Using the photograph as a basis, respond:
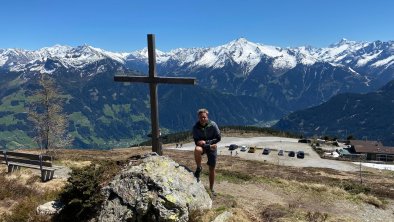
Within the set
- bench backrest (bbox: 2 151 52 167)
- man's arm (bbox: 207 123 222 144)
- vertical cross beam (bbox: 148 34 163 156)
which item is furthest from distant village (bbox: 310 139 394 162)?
man's arm (bbox: 207 123 222 144)

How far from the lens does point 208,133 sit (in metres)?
18.4

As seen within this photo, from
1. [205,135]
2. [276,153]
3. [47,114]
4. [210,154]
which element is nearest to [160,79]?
[205,135]

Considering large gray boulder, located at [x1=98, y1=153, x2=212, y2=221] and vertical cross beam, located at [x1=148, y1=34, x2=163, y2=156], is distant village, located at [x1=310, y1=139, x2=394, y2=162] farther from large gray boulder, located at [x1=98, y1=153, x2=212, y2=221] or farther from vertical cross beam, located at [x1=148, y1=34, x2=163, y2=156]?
large gray boulder, located at [x1=98, y1=153, x2=212, y2=221]

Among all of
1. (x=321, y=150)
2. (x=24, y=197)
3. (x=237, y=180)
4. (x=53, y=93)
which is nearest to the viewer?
(x=24, y=197)

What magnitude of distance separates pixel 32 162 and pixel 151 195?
12676 mm

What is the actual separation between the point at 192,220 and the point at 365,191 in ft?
64.7

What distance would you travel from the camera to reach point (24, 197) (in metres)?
19.6

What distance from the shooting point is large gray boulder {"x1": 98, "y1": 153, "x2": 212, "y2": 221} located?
15367mm

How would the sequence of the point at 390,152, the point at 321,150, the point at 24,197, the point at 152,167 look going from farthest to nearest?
the point at 390,152
the point at 321,150
the point at 24,197
the point at 152,167

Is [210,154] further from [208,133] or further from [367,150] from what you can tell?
[367,150]

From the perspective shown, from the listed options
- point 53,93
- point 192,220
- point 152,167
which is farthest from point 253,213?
point 53,93

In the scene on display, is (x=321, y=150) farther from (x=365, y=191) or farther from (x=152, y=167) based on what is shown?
(x=152, y=167)

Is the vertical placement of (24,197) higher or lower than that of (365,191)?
higher

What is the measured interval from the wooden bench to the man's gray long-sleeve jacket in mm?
10275
